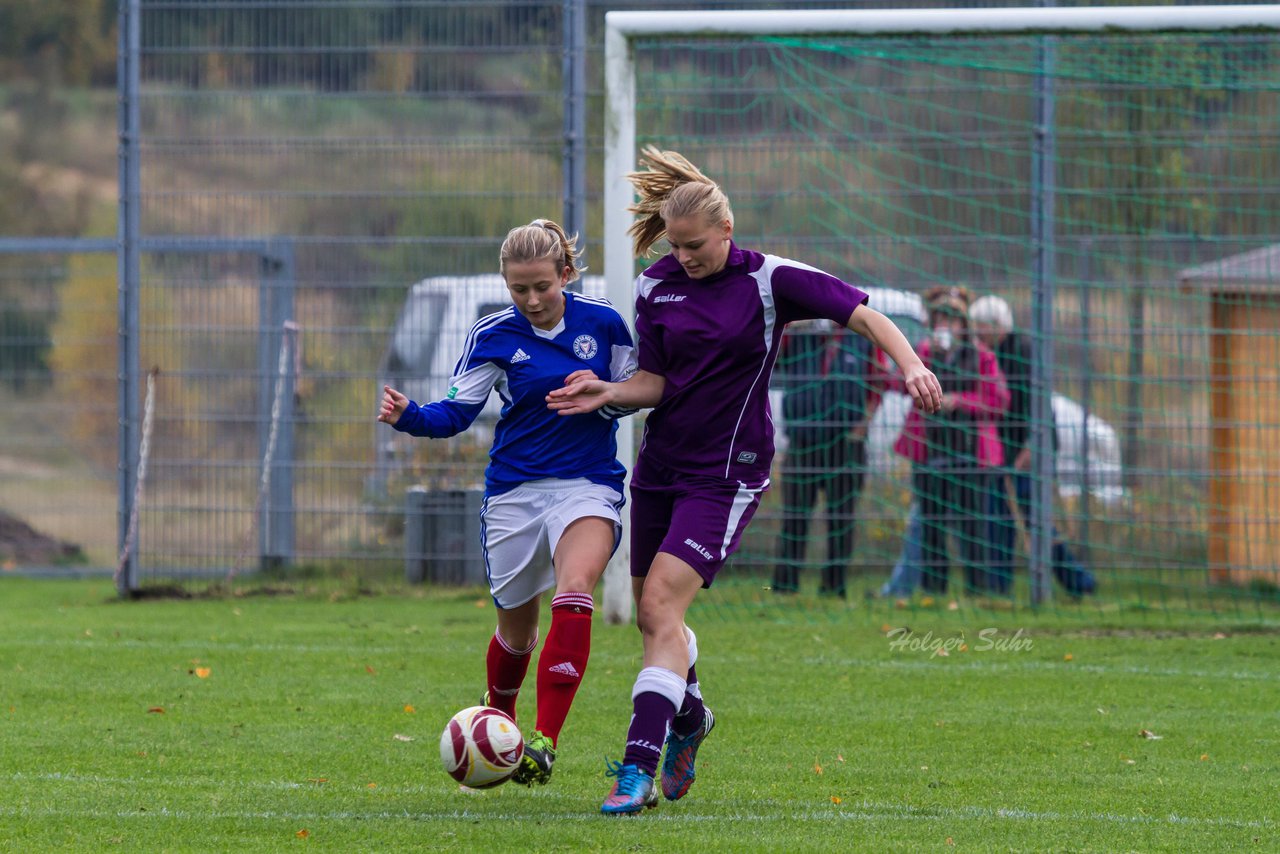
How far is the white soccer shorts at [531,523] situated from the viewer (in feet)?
17.1

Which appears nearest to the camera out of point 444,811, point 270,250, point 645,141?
point 444,811

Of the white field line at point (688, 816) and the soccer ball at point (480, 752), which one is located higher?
the soccer ball at point (480, 752)

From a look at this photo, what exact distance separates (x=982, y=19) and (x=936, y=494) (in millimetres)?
2900

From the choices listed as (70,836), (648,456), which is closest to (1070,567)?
(648,456)

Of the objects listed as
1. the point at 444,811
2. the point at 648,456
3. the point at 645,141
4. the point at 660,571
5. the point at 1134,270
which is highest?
the point at 645,141

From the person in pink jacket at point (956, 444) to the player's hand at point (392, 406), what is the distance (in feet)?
18.2

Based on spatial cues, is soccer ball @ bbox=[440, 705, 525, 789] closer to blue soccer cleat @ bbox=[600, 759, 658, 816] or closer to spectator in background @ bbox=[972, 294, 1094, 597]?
blue soccer cleat @ bbox=[600, 759, 658, 816]

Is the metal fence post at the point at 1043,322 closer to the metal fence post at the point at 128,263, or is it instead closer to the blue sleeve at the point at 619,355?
the blue sleeve at the point at 619,355

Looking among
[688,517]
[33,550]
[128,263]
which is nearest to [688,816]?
[688,517]

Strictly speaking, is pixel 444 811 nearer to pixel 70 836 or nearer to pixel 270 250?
pixel 70 836

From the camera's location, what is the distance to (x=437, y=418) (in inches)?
205

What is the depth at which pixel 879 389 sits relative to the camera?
10.2 meters

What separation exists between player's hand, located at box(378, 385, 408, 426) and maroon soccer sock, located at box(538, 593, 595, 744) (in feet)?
2.47

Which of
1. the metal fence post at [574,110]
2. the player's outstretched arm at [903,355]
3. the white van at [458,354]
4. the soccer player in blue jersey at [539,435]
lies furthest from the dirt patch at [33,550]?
the player's outstretched arm at [903,355]
